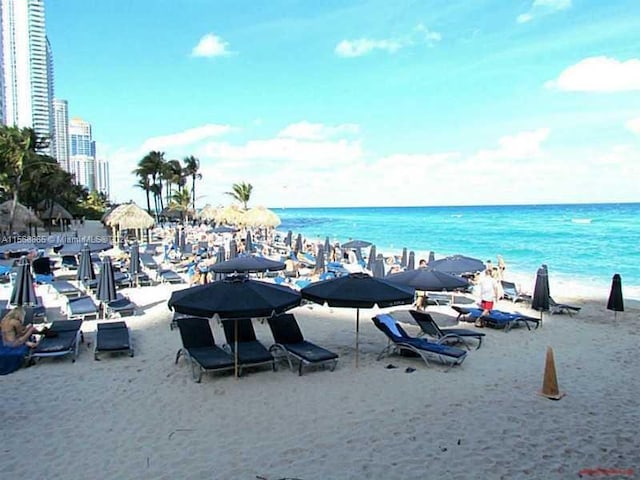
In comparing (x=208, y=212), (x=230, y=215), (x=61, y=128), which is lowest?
(x=230, y=215)

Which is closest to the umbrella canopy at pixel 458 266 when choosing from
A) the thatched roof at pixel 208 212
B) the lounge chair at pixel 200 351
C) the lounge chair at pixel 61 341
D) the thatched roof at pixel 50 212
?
the lounge chair at pixel 200 351

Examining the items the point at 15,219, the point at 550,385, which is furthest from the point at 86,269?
the point at 15,219

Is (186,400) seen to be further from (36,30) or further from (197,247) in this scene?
(36,30)

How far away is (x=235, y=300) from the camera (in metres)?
5.87

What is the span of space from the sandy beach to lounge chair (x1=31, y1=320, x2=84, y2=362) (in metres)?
0.20

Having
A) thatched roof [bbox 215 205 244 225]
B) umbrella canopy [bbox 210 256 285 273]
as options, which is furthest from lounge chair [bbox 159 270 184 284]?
thatched roof [bbox 215 205 244 225]

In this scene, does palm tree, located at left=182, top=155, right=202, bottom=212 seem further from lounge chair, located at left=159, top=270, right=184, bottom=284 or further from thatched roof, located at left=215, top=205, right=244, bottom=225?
lounge chair, located at left=159, top=270, right=184, bottom=284

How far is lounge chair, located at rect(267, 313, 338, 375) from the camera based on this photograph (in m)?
6.66

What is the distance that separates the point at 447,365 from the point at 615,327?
16.6 feet

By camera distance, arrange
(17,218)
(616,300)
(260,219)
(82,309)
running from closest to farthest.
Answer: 1. (82,309)
2. (616,300)
3. (17,218)
4. (260,219)

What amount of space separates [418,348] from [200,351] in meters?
3.27

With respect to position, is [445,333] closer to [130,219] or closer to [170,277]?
[170,277]

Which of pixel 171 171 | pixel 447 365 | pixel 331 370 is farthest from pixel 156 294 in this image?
pixel 171 171

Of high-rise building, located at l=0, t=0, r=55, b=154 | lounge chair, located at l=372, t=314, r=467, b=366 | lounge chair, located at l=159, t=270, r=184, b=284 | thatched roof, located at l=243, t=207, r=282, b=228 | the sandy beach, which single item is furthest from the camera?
high-rise building, located at l=0, t=0, r=55, b=154
